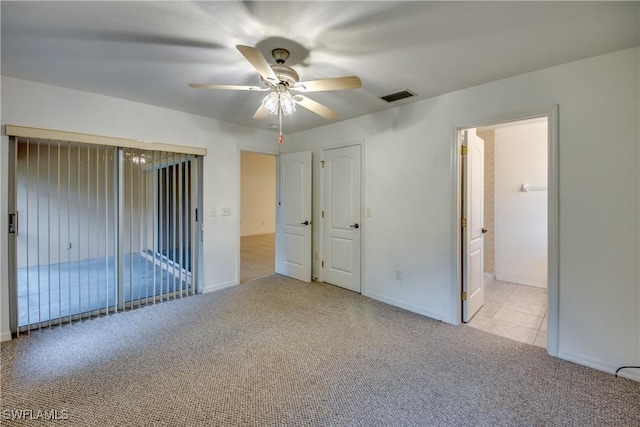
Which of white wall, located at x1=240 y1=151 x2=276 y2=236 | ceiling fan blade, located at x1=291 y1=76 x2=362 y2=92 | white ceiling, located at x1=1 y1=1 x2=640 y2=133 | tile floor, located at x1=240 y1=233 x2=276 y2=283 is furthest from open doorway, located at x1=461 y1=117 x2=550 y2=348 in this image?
white wall, located at x1=240 y1=151 x2=276 y2=236

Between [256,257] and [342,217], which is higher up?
[342,217]

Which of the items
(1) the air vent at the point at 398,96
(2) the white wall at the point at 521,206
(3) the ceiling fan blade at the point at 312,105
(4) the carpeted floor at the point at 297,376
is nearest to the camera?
(4) the carpeted floor at the point at 297,376

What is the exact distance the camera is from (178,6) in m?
1.53

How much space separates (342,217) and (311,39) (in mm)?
2406

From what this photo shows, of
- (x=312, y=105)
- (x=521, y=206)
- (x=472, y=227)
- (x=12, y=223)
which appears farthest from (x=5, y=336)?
(x=521, y=206)

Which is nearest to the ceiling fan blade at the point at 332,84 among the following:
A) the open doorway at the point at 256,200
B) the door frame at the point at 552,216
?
the door frame at the point at 552,216

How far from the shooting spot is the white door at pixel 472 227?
9.45 ft

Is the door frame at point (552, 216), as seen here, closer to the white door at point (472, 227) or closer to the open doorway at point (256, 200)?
the white door at point (472, 227)

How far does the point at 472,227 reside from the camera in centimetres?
301

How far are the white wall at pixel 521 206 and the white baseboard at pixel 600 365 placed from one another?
7.09ft

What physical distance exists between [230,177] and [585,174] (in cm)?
379

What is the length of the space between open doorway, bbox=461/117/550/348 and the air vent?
2.34ft

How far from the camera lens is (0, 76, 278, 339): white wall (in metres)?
2.47

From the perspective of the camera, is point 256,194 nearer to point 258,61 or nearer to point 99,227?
point 99,227
